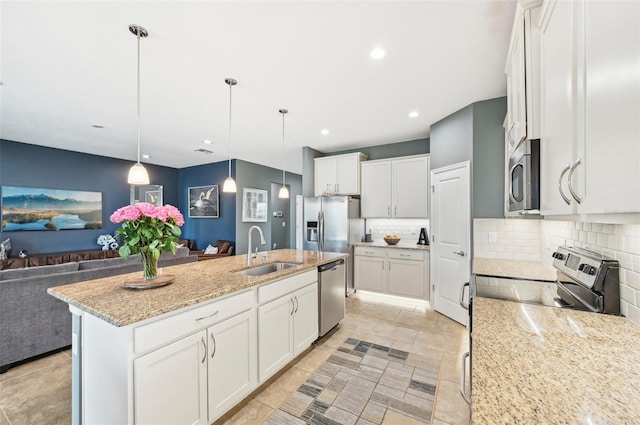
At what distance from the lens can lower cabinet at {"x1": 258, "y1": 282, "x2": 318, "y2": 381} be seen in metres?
2.01

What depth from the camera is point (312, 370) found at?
2352 mm

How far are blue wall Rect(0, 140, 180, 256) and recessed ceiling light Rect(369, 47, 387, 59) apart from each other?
6101mm

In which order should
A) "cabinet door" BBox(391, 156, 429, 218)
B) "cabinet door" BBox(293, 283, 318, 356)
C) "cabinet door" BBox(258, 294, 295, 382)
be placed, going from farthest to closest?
"cabinet door" BBox(391, 156, 429, 218) → "cabinet door" BBox(293, 283, 318, 356) → "cabinet door" BBox(258, 294, 295, 382)

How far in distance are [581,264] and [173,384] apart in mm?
2213

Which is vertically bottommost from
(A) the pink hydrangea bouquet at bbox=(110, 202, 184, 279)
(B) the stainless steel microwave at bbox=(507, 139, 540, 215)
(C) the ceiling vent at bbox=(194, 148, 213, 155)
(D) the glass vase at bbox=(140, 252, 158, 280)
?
(D) the glass vase at bbox=(140, 252, 158, 280)

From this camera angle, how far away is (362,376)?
7.45 ft

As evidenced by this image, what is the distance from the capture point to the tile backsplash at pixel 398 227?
14.7 ft

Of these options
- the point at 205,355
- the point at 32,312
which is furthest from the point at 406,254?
the point at 32,312

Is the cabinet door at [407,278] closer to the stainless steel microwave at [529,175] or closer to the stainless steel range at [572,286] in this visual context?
the stainless steel range at [572,286]

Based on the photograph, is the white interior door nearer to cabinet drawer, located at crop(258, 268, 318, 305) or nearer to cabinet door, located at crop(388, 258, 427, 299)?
cabinet door, located at crop(388, 258, 427, 299)

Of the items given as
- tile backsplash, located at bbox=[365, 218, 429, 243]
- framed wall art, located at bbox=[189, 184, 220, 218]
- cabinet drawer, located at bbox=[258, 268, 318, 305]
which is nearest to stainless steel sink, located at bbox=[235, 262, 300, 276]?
cabinet drawer, located at bbox=[258, 268, 318, 305]

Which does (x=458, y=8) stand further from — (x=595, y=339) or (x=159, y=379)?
(x=159, y=379)

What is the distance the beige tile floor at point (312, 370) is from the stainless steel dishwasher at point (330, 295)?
19cm

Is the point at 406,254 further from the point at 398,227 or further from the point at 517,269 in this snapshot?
the point at 517,269
